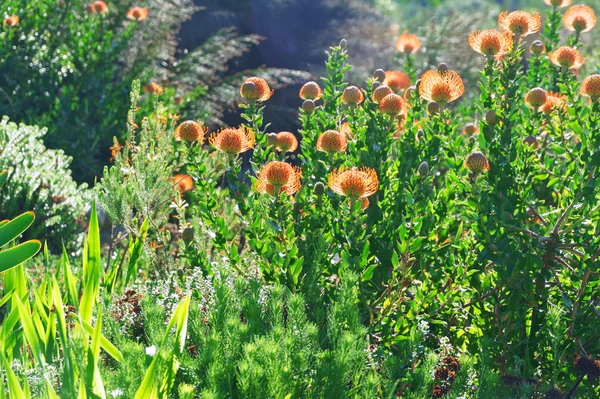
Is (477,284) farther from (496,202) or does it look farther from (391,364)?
(391,364)

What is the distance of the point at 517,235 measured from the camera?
8.30 feet

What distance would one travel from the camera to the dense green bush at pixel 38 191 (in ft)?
13.2

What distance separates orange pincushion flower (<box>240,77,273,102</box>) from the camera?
272 cm

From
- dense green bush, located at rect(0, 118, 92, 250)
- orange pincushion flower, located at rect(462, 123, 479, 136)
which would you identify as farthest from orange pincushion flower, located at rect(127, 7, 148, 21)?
orange pincushion flower, located at rect(462, 123, 479, 136)

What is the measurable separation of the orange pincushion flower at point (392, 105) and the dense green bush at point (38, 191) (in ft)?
6.47

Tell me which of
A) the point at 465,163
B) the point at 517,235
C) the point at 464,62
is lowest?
the point at 464,62

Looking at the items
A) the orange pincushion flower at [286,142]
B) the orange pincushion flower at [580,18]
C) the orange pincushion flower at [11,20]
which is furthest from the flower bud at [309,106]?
the orange pincushion flower at [11,20]

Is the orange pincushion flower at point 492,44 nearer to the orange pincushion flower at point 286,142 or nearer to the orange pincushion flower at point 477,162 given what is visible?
the orange pincushion flower at point 477,162

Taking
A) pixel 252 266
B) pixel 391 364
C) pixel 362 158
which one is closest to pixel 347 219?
pixel 362 158

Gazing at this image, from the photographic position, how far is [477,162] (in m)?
2.38

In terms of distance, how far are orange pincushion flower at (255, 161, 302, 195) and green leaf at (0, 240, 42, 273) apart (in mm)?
723

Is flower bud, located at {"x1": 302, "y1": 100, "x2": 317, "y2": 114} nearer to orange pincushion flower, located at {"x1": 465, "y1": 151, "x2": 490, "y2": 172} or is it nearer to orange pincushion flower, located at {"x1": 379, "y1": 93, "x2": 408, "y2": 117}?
orange pincushion flower, located at {"x1": 379, "y1": 93, "x2": 408, "y2": 117}

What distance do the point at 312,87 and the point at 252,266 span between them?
0.76 metres

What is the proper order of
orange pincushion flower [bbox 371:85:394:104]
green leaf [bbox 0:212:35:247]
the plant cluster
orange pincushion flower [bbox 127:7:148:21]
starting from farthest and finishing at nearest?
orange pincushion flower [bbox 127:7:148:21] → orange pincushion flower [bbox 371:85:394:104] → green leaf [bbox 0:212:35:247] → the plant cluster
